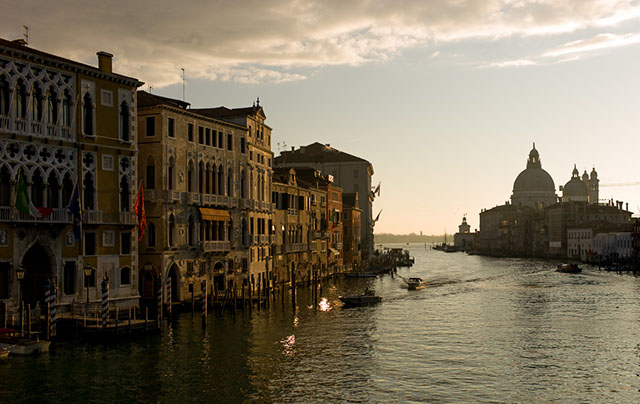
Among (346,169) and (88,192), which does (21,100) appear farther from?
(346,169)

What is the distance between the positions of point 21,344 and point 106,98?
13.4 meters

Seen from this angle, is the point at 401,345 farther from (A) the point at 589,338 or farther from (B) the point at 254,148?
(B) the point at 254,148

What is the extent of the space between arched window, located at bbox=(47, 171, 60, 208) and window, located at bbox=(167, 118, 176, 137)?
9.72 meters

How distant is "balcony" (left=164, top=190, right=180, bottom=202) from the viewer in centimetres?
4022

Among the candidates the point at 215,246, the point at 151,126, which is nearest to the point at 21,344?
the point at 151,126

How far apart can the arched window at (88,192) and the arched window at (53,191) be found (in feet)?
4.81

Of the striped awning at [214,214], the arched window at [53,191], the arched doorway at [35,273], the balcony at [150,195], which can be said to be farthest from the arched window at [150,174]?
the arched doorway at [35,273]

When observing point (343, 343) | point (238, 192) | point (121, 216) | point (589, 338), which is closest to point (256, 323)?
Answer: point (343, 343)

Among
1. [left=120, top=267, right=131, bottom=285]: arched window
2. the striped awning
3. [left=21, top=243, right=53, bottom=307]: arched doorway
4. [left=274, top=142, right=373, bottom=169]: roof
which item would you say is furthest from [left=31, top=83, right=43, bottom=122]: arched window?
[left=274, top=142, right=373, bottom=169]: roof

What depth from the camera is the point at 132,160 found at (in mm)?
36188

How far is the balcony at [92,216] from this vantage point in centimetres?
3338

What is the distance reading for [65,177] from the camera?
3275 cm

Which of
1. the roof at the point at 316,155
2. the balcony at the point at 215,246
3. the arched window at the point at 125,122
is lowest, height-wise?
the balcony at the point at 215,246

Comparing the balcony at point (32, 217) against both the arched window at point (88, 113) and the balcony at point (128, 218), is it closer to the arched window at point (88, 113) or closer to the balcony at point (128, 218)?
the balcony at point (128, 218)
